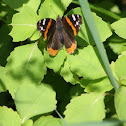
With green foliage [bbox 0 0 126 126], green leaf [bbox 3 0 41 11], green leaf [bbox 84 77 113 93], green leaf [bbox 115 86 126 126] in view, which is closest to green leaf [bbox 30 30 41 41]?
green foliage [bbox 0 0 126 126]

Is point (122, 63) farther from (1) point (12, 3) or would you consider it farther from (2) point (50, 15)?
(1) point (12, 3)

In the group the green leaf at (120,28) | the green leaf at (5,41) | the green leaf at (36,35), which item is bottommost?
the green leaf at (5,41)

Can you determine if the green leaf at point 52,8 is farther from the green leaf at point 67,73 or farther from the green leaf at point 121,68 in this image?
the green leaf at point 121,68

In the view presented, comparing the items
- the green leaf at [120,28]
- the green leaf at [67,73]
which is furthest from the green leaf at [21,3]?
the green leaf at [120,28]

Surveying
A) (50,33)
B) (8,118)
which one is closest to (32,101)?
(8,118)

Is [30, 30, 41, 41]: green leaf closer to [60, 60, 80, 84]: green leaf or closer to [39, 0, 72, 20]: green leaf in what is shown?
[39, 0, 72, 20]: green leaf

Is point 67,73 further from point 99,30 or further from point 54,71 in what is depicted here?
point 99,30

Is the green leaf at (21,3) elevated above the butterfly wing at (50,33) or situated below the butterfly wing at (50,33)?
above
